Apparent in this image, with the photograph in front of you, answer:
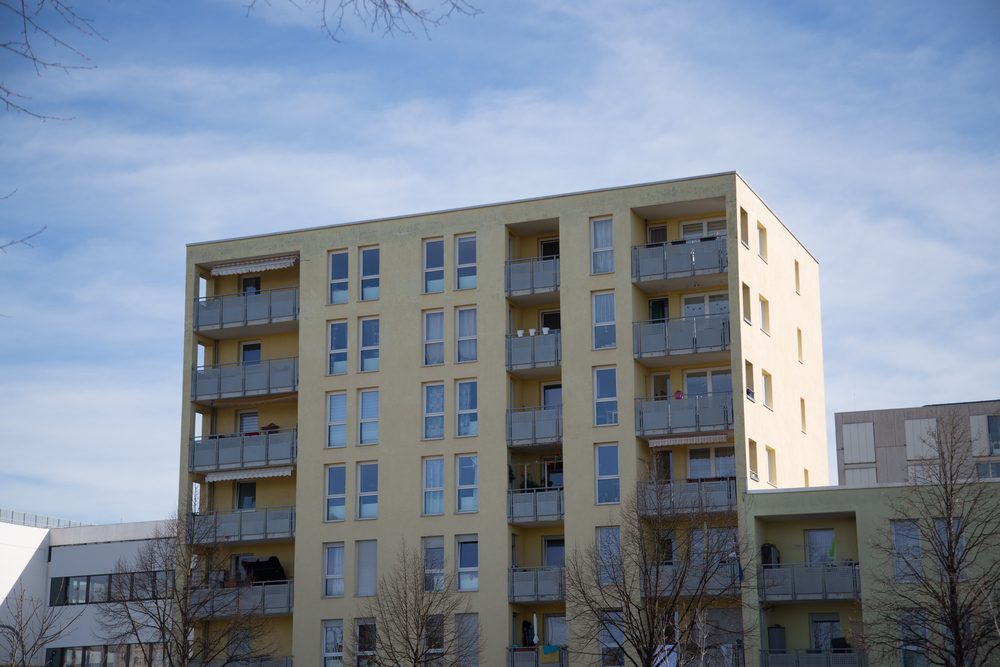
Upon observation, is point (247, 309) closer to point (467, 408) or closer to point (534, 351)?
point (467, 408)

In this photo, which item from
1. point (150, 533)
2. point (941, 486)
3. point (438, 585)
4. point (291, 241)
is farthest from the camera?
point (150, 533)

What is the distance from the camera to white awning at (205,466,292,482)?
61.1 m

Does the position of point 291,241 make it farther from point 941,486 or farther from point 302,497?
point 941,486

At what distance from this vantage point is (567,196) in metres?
58.5

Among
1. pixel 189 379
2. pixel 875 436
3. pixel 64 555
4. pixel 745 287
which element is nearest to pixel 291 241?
pixel 189 379

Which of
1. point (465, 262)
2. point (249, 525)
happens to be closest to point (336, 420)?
point (249, 525)

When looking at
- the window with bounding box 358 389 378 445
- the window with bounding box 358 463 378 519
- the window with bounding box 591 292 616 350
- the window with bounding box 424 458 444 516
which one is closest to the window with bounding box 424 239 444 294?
the window with bounding box 358 389 378 445

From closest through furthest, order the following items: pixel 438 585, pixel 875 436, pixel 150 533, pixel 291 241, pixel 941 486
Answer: pixel 941 486
pixel 438 585
pixel 291 241
pixel 150 533
pixel 875 436

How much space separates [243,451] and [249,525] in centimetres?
297

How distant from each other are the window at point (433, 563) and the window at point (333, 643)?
4.03 meters

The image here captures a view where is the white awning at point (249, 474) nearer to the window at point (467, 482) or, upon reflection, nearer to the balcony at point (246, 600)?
the balcony at point (246, 600)

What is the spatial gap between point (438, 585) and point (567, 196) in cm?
1511

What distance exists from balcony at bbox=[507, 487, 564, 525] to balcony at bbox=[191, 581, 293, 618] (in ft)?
31.7

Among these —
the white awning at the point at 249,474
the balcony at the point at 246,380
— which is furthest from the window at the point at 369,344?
the white awning at the point at 249,474
